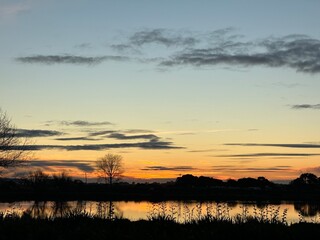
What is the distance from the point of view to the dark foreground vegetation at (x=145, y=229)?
546 inches

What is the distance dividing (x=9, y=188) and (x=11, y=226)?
78.5m

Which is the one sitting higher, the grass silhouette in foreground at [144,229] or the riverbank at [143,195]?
the riverbank at [143,195]

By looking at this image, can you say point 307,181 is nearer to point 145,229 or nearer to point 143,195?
point 143,195

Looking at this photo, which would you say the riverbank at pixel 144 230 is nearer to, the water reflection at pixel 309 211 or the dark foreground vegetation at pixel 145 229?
the dark foreground vegetation at pixel 145 229

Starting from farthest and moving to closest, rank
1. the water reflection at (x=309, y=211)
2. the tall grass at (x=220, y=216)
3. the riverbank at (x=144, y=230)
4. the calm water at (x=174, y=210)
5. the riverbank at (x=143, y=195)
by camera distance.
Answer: the riverbank at (x=143, y=195)
the water reflection at (x=309, y=211)
the calm water at (x=174, y=210)
the tall grass at (x=220, y=216)
the riverbank at (x=144, y=230)

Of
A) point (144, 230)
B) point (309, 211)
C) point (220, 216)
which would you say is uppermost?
point (220, 216)

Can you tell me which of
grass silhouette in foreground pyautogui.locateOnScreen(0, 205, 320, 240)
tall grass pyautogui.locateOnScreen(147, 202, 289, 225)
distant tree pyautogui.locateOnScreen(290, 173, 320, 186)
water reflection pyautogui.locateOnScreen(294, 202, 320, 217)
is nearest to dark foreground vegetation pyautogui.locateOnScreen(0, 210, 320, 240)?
grass silhouette in foreground pyautogui.locateOnScreen(0, 205, 320, 240)

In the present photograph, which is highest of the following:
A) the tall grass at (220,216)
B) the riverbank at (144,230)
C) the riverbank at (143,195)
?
the riverbank at (143,195)

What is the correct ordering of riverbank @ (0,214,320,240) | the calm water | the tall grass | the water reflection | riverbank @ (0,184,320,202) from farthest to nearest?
riverbank @ (0,184,320,202) < the water reflection < the calm water < the tall grass < riverbank @ (0,214,320,240)

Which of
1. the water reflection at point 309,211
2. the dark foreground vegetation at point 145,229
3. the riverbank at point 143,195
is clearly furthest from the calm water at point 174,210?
the riverbank at point 143,195

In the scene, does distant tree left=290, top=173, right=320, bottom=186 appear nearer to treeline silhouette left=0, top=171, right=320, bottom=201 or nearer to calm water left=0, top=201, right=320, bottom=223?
treeline silhouette left=0, top=171, right=320, bottom=201

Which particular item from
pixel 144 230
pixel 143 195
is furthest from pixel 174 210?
pixel 143 195

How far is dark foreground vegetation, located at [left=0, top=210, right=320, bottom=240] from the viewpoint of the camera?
45.5 ft

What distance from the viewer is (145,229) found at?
1478 centimetres
